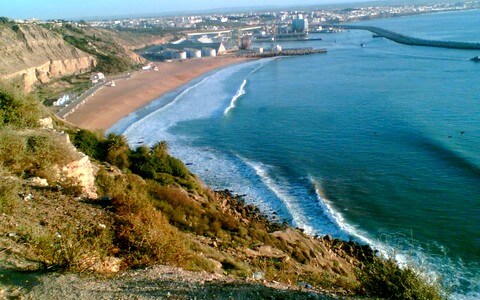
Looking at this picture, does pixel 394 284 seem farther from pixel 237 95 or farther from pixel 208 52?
pixel 208 52

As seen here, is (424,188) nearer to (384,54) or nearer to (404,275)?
(404,275)

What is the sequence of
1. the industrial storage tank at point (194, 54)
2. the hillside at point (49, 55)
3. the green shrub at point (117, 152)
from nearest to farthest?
the green shrub at point (117, 152), the hillside at point (49, 55), the industrial storage tank at point (194, 54)

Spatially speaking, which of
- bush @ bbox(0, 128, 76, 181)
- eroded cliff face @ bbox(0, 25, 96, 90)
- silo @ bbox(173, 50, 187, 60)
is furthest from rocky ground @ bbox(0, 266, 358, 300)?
silo @ bbox(173, 50, 187, 60)

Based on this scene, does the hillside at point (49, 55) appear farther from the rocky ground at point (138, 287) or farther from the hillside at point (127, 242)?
the rocky ground at point (138, 287)

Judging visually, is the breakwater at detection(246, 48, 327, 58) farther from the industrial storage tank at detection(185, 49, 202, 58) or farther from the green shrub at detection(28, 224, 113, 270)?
the green shrub at detection(28, 224, 113, 270)

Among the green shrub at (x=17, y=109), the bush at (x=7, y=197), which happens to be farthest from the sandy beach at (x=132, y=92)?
the bush at (x=7, y=197)

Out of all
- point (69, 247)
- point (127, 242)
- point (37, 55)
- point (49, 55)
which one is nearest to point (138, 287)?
point (69, 247)
